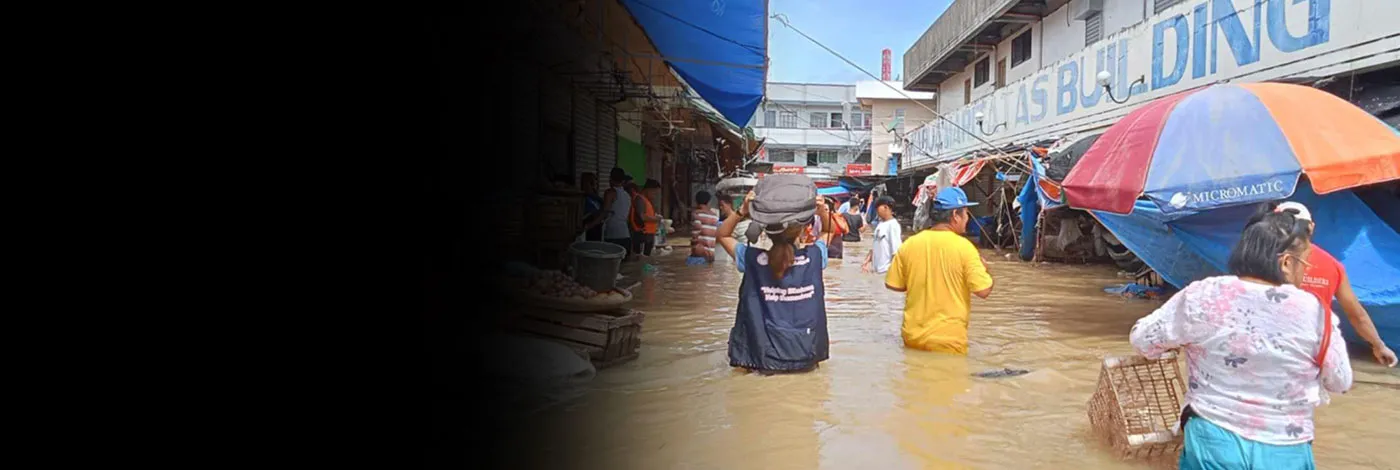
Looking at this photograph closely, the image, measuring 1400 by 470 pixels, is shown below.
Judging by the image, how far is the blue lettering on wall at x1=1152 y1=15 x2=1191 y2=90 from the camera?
10.3m

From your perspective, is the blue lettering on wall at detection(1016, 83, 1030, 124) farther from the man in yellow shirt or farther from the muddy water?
the man in yellow shirt

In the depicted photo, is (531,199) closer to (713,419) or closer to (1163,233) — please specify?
(713,419)

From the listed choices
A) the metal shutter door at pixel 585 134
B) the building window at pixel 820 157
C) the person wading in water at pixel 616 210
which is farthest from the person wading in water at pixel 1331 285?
the building window at pixel 820 157

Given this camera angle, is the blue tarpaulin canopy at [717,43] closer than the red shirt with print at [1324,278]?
No

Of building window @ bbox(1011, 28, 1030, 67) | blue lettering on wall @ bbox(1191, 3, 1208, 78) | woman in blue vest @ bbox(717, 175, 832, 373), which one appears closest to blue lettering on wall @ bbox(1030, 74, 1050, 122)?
blue lettering on wall @ bbox(1191, 3, 1208, 78)

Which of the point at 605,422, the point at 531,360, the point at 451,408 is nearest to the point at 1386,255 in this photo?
the point at 605,422

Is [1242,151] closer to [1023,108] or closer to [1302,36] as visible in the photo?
[1302,36]

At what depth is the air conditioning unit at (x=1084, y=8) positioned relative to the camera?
55.1 feet

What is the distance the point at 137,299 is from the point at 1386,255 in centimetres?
739

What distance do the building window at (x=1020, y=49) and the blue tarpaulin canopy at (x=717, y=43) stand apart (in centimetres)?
1504

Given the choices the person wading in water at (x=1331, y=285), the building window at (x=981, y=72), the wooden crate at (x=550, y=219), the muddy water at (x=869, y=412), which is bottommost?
the muddy water at (x=869, y=412)

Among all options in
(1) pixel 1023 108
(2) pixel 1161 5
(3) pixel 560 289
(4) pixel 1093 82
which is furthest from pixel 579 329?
(2) pixel 1161 5

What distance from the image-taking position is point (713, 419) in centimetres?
451

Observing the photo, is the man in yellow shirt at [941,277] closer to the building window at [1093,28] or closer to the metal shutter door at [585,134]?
the metal shutter door at [585,134]
